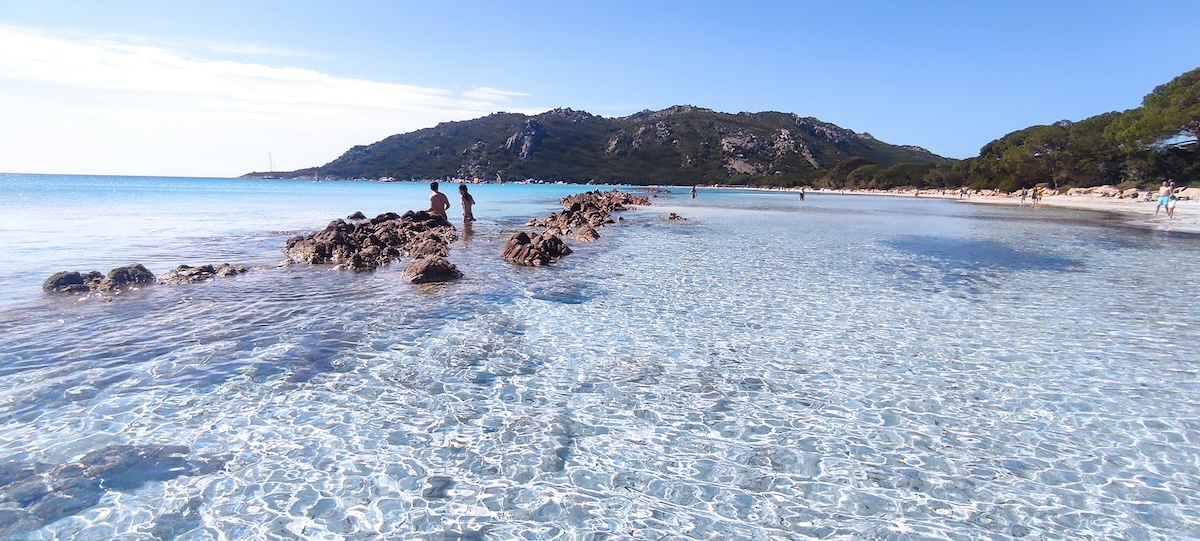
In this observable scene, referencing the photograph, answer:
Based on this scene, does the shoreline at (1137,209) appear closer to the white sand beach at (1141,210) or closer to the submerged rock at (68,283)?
the white sand beach at (1141,210)

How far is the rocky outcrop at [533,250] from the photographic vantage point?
Answer: 59.4 feet

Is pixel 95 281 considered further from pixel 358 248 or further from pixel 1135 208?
pixel 1135 208

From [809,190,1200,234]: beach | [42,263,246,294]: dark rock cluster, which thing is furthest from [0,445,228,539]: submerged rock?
[809,190,1200,234]: beach

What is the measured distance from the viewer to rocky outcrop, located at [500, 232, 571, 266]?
18105mm

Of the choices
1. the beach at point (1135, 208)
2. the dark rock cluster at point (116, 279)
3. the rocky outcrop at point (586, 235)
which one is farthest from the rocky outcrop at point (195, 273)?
the beach at point (1135, 208)

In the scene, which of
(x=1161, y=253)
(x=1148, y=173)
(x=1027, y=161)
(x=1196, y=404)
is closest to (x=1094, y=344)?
(x=1196, y=404)

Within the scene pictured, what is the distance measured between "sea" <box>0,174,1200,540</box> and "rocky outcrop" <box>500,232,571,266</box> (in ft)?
14.5

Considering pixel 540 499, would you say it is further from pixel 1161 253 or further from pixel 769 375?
pixel 1161 253

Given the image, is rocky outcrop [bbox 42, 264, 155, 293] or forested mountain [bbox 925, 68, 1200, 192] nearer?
rocky outcrop [bbox 42, 264, 155, 293]

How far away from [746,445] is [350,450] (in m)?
3.91

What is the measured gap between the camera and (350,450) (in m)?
5.68

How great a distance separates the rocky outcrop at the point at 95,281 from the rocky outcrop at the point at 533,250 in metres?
9.20

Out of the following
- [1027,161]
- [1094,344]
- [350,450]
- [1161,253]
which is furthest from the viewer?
[1027,161]

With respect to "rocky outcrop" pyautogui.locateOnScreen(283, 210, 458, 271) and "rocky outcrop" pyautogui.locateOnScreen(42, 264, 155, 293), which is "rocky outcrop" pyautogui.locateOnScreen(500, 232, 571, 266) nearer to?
"rocky outcrop" pyautogui.locateOnScreen(283, 210, 458, 271)
